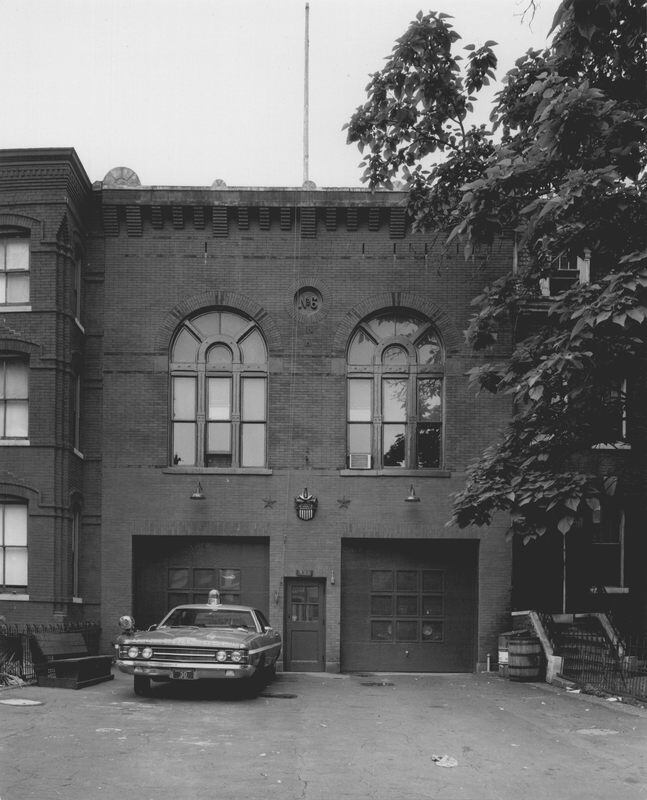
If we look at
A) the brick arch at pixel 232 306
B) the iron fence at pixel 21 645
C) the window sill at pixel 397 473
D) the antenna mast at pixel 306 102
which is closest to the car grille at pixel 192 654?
the iron fence at pixel 21 645

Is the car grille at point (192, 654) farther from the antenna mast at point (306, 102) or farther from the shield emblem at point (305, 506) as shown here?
the antenna mast at point (306, 102)

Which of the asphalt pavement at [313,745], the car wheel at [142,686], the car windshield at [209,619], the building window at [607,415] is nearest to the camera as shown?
the asphalt pavement at [313,745]

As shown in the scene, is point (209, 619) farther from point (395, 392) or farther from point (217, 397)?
point (395, 392)

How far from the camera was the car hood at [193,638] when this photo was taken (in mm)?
14438

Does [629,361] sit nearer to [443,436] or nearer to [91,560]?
[443,436]

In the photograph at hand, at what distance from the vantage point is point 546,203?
1226 cm

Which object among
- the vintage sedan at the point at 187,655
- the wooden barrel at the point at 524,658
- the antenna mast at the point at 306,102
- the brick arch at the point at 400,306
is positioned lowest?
the wooden barrel at the point at 524,658

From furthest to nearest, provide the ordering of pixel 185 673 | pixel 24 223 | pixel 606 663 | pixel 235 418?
1. pixel 235 418
2. pixel 24 223
3. pixel 606 663
4. pixel 185 673

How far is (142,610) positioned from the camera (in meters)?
21.4

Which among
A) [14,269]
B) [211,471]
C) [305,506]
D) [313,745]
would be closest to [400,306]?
[305,506]

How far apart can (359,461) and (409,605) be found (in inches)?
135

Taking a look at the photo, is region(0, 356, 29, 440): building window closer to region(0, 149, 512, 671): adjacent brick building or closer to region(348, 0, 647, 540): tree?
region(0, 149, 512, 671): adjacent brick building

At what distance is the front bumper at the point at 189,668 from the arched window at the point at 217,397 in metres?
7.49

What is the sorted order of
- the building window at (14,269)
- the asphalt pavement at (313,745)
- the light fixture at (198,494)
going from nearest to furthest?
the asphalt pavement at (313,745)
the building window at (14,269)
the light fixture at (198,494)
